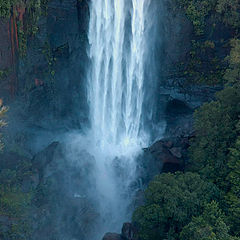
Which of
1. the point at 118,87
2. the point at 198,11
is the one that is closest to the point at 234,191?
the point at 118,87

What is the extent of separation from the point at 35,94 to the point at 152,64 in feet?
24.9

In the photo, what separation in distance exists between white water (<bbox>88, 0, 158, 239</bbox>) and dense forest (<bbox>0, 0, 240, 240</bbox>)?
2.54m

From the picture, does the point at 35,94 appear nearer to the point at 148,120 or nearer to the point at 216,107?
the point at 148,120

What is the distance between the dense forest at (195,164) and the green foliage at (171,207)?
4 cm

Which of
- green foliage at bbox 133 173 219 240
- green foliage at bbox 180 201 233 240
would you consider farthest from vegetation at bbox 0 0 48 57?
green foliage at bbox 180 201 233 240

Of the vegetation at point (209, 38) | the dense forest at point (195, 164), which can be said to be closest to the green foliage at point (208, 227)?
the dense forest at point (195, 164)

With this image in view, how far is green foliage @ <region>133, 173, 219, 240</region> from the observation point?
1262 cm

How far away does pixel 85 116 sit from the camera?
72.7 ft

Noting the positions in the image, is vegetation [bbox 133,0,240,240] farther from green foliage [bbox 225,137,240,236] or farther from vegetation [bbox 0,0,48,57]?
vegetation [bbox 0,0,48,57]

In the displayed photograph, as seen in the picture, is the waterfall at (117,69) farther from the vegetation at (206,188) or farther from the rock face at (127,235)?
the rock face at (127,235)

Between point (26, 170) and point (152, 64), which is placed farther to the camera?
point (152, 64)

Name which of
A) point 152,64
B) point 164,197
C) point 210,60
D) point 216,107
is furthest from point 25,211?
point 210,60

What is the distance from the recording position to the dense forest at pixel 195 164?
12562 millimetres

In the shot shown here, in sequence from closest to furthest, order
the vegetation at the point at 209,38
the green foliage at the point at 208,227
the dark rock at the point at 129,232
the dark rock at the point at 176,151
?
1. the green foliage at the point at 208,227
2. the dark rock at the point at 129,232
3. the dark rock at the point at 176,151
4. the vegetation at the point at 209,38
